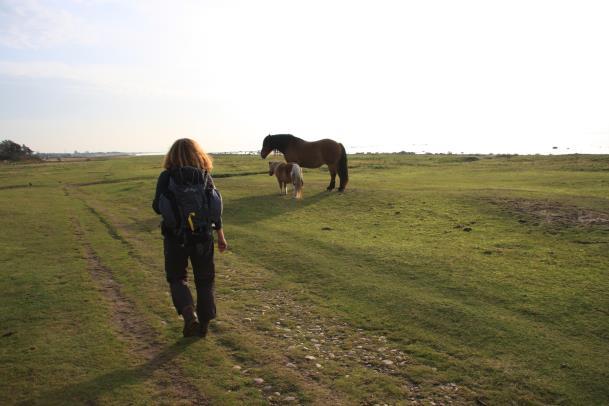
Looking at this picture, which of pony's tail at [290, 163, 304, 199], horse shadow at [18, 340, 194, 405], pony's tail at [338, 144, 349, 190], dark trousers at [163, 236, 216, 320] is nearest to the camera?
horse shadow at [18, 340, 194, 405]

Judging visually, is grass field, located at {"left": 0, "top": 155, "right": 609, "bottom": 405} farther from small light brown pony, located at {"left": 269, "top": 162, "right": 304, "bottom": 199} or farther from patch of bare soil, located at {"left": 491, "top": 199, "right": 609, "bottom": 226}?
small light brown pony, located at {"left": 269, "top": 162, "right": 304, "bottom": 199}

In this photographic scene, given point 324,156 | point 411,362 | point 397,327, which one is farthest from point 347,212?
point 411,362

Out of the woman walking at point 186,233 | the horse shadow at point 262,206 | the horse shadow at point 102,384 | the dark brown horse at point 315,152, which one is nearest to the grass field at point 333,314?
the horse shadow at point 102,384

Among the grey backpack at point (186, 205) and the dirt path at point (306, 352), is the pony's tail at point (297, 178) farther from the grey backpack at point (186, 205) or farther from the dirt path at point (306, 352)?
the grey backpack at point (186, 205)

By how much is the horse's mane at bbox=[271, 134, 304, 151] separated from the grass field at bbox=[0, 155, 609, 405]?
6897 mm

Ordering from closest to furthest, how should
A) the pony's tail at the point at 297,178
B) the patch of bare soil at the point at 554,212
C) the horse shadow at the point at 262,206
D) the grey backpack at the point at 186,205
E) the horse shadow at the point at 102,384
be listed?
the horse shadow at the point at 102,384
the grey backpack at the point at 186,205
the patch of bare soil at the point at 554,212
the horse shadow at the point at 262,206
the pony's tail at the point at 297,178

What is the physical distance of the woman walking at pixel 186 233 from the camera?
5.45 meters

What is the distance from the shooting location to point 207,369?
190 inches

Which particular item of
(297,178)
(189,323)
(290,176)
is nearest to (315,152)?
(290,176)

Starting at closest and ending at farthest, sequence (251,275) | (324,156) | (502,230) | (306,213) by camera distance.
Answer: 1. (251,275)
2. (502,230)
3. (306,213)
4. (324,156)

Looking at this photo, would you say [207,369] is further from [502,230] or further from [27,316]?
[502,230]

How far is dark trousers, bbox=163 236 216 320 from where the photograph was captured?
5543 mm

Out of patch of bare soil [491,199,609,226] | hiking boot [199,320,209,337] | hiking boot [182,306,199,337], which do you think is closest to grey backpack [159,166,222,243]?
hiking boot [182,306,199,337]

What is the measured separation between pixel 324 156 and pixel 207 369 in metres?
14.5
